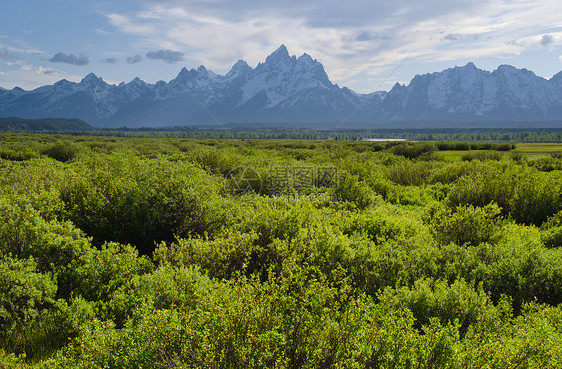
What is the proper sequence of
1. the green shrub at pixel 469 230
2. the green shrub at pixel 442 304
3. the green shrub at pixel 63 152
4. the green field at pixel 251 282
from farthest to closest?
the green shrub at pixel 63 152
the green shrub at pixel 469 230
the green shrub at pixel 442 304
the green field at pixel 251 282

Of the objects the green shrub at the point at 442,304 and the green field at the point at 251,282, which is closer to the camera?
the green field at the point at 251,282

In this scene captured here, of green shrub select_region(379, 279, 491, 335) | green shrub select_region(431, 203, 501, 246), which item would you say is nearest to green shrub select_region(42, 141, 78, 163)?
green shrub select_region(431, 203, 501, 246)

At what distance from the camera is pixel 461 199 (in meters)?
19.3

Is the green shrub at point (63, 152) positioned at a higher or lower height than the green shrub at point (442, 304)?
higher

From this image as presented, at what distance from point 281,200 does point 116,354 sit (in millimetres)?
10425

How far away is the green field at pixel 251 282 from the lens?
15.9 ft

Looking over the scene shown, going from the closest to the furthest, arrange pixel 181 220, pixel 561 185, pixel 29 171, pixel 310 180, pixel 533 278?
1. pixel 533 278
2. pixel 181 220
3. pixel 29 171
4. pixel 561 185
5. pixel 310 180

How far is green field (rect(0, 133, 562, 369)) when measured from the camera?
4.86 metres

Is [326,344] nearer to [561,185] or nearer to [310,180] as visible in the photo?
[310,180]

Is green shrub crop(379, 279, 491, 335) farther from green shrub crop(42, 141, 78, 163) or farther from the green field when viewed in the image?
green shrub crop(42, 141, 78, 163)

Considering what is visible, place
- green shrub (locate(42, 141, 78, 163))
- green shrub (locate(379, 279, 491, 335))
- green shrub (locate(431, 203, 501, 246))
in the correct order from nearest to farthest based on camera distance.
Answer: green shrub (locate(379, 279, 491, 335)) < green shrub (locate(431, 203, 501, 246)) < green shrub (locate(42, 141, 78, 163))

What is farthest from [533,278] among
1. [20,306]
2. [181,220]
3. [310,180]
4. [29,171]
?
[29,171]

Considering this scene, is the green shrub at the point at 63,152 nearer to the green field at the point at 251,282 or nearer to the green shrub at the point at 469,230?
the green field at the point at 251,282

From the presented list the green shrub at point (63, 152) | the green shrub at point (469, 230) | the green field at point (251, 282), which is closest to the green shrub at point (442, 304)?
the green field at point (251, 282)
